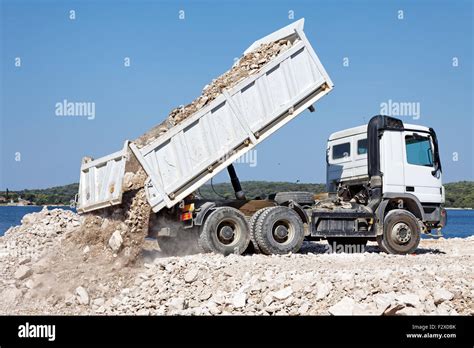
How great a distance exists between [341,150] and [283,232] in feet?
10.8

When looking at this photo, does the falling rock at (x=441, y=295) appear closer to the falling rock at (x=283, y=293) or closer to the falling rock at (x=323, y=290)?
the falling rock at (x=323, y=290)

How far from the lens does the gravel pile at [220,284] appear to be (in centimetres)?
927

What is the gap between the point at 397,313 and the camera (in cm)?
882

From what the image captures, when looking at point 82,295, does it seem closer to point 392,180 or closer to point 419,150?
point 392,180

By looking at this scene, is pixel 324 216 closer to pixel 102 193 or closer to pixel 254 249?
pixel 254 249

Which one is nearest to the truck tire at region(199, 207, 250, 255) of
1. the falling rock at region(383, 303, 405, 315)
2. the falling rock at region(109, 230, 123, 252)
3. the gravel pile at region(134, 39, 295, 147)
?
the falling rock at region(109, 230, 123, 252)

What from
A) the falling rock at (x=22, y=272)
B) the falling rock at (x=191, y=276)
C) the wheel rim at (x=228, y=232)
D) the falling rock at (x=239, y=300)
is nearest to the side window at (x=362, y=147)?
the wheel rim at (x=228, y=232)

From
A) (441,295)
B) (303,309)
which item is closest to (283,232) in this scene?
(303,309)

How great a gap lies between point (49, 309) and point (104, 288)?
3.19ft

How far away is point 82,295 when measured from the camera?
1018 centimetres

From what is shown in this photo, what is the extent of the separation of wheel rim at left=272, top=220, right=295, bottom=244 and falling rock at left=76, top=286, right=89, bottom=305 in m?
4.13

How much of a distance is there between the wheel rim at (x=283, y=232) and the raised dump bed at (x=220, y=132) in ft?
5.44

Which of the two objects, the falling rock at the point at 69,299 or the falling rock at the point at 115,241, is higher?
the falling rock at the point at 115,241
